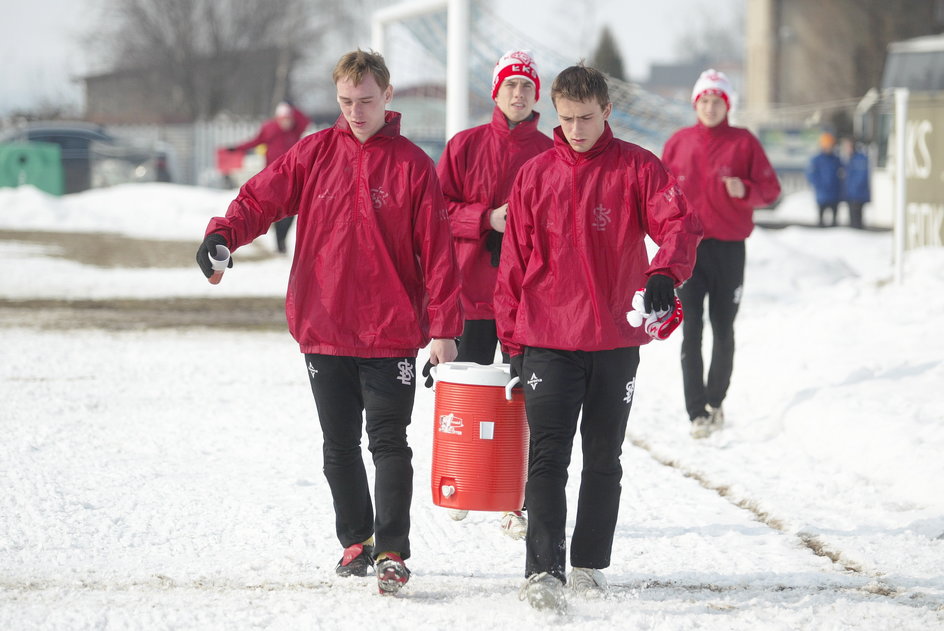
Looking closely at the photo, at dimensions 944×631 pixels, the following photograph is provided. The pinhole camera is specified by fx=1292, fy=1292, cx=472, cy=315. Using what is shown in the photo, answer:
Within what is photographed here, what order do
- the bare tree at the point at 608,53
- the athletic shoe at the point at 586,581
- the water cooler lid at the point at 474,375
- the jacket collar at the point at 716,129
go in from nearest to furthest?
the athletic shoe at the point at 586,581 < the water cooler lid at the point at 474,375 < the jacket collar at the point at 716,129 < the bare tree at the point at 608,53

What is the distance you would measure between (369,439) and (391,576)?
0.49m

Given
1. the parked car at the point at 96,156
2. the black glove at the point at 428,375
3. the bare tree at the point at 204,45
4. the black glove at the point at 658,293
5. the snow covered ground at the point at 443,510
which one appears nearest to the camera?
the black glove at the point at 658,293

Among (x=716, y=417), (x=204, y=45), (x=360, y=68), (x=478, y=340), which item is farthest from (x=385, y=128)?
(x=204, y=45)

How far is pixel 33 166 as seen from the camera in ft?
99.8

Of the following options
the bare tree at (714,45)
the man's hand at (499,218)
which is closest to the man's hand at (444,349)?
the man's hand at (499,218)

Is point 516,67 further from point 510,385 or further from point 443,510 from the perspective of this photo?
point 443,510

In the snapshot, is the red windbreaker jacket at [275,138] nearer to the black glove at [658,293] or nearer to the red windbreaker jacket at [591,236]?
the red windbreaker jacket at [591,236]

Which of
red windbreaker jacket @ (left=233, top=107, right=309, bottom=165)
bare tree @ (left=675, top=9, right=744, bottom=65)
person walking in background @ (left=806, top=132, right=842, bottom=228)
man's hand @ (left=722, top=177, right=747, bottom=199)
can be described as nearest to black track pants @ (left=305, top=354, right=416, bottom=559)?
man's hand @ (left=722, top=177, right=747, bottom=199)

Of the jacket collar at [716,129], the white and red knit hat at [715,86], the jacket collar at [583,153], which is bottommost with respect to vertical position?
the jacket collar at [583,153]

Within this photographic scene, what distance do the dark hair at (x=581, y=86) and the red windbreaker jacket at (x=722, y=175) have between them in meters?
3.07

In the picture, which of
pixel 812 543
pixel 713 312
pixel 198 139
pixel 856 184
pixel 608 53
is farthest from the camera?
pixel 608 53

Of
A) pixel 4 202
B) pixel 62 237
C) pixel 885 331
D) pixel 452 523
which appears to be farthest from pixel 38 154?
pixel 452 523

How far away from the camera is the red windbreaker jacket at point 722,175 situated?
7223 millimetres

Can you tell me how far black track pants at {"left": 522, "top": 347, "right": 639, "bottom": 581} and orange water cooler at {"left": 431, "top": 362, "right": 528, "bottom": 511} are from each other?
0.14 metres
